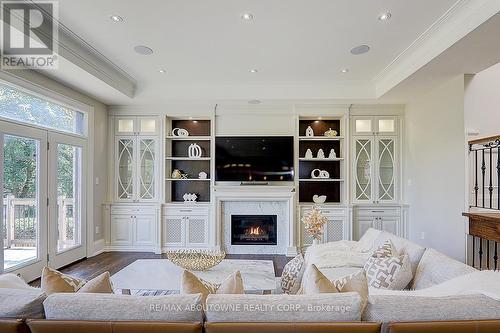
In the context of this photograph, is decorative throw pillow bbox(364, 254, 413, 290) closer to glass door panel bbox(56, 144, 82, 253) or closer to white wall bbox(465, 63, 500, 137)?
white wall bbox(465, 63, 500, 137)

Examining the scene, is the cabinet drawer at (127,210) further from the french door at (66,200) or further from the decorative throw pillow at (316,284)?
the decorative throw pillow at (316,284)

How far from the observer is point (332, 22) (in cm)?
300

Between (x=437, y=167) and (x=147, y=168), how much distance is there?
4978 millimetres

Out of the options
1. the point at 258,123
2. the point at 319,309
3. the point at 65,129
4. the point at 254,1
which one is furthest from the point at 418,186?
the point at 65,129

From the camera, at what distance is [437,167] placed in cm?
440

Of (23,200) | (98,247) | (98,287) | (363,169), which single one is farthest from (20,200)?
(363,169)

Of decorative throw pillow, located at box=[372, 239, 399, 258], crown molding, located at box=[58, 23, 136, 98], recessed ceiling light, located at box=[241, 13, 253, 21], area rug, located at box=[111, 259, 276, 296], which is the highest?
recessed ceiling light, located at box=[241, 13, 253, 21]

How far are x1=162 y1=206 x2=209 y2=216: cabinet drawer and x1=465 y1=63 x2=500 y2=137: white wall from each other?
4.31 metres

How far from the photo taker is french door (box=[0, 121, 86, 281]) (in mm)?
3498

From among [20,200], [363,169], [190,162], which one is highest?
[190,162]

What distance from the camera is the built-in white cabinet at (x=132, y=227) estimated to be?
5320 millimetres

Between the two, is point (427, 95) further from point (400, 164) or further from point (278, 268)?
point (278, 268)

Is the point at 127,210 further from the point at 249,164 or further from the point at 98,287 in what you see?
the point at 98,287

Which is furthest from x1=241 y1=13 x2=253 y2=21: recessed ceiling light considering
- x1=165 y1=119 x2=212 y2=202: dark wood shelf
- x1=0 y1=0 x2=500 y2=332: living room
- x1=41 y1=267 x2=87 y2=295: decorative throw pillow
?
x1=165 y1=119 x2=212 y2=202: dark wood shelf
